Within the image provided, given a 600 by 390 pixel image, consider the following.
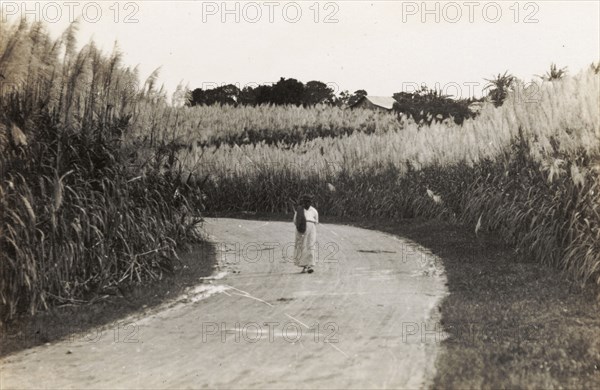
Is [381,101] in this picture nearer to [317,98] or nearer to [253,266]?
[317,98]

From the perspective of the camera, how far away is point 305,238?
11242 millimetres

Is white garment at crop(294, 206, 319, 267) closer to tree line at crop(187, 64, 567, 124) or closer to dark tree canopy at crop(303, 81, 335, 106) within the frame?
tree line at crop(187, 64, 567, 124)

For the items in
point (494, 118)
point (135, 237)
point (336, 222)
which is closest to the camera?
point (135, 237)

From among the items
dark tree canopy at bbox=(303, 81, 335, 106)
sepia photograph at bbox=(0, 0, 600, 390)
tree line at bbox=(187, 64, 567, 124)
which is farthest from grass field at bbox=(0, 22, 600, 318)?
dark tree canopy at bbox=(303, 81, 335, 106)

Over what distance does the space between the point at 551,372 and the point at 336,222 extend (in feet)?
40.8

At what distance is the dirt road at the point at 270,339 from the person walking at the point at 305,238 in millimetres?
215

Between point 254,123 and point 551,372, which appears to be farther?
point 254,123

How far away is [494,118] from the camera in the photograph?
12.1m

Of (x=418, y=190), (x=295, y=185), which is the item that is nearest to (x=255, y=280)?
(x=418, y=190)

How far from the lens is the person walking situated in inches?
437

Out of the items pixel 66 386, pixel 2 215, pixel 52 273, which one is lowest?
pixel 66 386

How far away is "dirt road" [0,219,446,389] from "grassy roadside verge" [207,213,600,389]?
0.95 ft

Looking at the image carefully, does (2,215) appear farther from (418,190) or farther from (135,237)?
(418,190)

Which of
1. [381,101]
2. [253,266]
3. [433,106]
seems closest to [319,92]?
[381,101]
